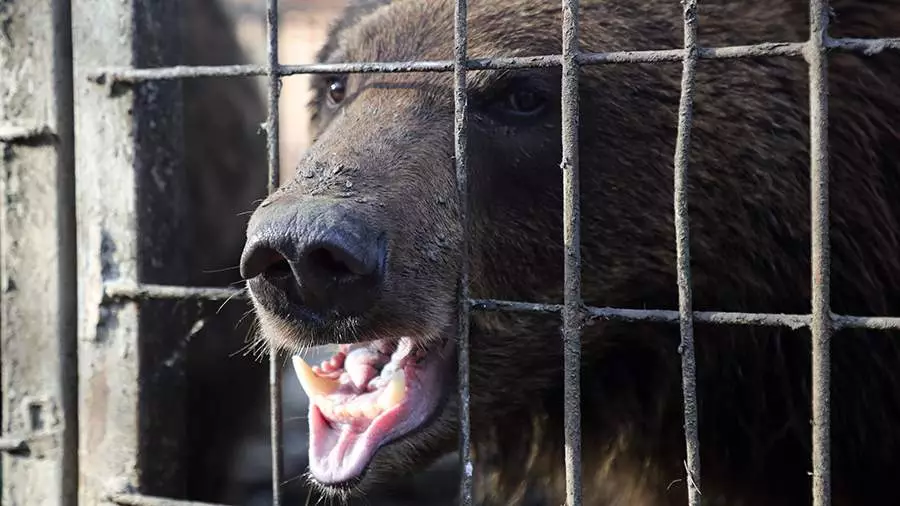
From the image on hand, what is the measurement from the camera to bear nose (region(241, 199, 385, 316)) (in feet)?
5.96

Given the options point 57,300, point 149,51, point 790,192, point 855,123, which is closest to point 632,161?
point 790,192

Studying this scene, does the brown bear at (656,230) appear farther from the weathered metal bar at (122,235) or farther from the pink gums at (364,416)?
the weathered metal bar at (122,235)

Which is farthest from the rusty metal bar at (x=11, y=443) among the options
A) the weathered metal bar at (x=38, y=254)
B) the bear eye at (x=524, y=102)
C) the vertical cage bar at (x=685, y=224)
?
the vertical cage bar at (x=685, y=224)

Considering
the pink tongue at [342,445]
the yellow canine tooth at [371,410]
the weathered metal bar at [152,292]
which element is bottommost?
the pink tongue at [342,445]

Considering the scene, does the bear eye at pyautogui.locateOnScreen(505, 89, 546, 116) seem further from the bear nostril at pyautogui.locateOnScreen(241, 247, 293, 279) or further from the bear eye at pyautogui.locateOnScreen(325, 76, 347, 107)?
the bear nostril at pyautogui.locateOnScreen(241, 247, 293, 279)

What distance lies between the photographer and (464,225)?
202 cm

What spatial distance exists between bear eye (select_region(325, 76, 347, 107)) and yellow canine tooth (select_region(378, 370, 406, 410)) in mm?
754

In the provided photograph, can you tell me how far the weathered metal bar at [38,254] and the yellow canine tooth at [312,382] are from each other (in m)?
0.71

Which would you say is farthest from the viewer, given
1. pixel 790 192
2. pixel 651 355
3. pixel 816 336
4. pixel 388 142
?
pixel 651 355

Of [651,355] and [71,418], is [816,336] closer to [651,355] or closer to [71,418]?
[651,355]

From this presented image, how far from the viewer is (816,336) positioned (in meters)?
1.64

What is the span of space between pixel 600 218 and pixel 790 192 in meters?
0.43

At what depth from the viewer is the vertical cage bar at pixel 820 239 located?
1603 mm

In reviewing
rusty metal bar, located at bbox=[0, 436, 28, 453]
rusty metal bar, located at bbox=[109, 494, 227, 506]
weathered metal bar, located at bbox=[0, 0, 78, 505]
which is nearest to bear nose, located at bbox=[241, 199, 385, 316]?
rusty metal bar, located at bbox=[109, 494, 227, 506]
